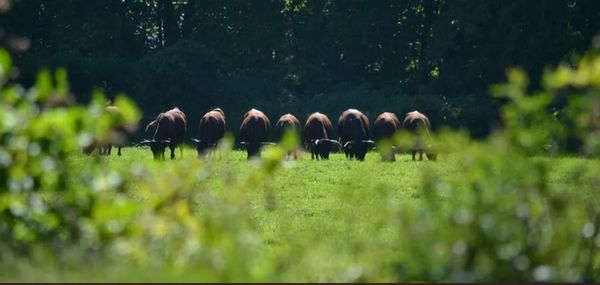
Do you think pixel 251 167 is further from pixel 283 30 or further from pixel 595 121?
pixel 283 30

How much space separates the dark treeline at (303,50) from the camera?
52.2m

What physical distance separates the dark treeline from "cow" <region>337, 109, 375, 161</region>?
10791 millimetres

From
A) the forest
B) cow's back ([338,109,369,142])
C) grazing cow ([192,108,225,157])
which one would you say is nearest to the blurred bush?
the forest

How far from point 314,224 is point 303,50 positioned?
168 feet

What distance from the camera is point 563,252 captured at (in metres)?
7.29

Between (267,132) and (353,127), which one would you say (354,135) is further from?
(267,132)

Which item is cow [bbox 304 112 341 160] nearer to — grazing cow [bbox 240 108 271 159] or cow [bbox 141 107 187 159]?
grazing cow [bbox 240 108 271 159]

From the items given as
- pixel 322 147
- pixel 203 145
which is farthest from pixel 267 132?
pixel 322 147

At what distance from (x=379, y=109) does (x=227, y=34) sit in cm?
1682

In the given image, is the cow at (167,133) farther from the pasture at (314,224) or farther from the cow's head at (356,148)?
the pasture at (314,224)

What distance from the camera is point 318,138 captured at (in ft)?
125

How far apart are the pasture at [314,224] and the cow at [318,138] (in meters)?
7.04

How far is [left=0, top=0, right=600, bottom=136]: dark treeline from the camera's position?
52.2 meters

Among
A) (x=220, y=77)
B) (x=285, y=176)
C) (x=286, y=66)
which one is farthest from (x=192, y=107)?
(x=285, y=176)
